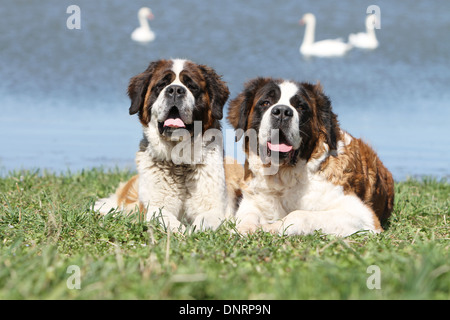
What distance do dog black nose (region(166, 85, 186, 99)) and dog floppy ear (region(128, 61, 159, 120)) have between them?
0.42 meters

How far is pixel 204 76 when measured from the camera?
4918 mm

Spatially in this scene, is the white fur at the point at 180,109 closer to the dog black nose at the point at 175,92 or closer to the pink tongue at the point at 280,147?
the dog black nose at the point at 175,92

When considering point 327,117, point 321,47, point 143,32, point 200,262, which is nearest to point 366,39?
point 321,47

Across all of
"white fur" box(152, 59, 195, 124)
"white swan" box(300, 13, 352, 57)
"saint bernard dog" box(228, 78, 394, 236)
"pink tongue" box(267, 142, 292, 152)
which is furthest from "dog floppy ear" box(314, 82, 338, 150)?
"white swan" box(300, 13, 352, 57)

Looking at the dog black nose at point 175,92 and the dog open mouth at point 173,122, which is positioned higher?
the dog black nose at point 175,92

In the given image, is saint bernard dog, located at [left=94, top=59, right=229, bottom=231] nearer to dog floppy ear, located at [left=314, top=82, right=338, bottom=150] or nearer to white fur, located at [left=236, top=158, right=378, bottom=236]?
white fur, located at [left=236, top=158, right=378, bottom=236]

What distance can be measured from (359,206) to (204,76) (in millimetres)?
1764

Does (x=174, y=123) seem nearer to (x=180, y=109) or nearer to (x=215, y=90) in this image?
(x=180, y=109)

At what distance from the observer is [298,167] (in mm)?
4730

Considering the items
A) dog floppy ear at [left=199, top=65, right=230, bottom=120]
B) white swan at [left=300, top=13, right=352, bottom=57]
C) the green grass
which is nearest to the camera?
the green grass

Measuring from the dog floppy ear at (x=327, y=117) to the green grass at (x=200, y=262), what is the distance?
0.89 metres

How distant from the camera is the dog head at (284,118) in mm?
4438

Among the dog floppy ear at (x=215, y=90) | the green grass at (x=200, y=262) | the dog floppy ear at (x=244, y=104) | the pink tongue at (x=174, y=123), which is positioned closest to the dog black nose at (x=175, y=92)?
the pink tongue at (x=174, y=123)

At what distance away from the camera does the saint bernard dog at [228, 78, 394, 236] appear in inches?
177
